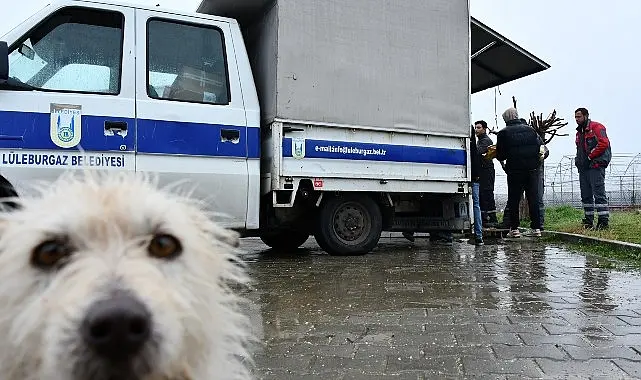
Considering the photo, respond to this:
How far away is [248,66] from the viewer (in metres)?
7.50

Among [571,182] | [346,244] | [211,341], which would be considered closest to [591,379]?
[211,341]

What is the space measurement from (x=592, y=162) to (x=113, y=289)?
12.3 metres

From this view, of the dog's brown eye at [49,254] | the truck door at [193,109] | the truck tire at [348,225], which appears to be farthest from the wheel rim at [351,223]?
the dog's brown eye at [49,254]

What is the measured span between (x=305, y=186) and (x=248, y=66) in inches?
69.7

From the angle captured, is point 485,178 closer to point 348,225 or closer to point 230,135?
point 348,225

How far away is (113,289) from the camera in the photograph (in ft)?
4.78

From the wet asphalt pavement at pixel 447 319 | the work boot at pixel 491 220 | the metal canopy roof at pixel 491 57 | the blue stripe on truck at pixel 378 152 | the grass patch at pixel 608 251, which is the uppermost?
the metal canopy roof at pixel 491 57

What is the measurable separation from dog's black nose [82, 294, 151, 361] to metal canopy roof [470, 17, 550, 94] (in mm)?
9510

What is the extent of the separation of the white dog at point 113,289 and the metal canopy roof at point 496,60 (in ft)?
29.7

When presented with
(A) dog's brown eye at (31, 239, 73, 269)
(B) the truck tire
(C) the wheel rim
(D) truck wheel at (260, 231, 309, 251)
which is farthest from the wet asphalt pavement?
(D) truck wheel at (260, 231, 309, 251)

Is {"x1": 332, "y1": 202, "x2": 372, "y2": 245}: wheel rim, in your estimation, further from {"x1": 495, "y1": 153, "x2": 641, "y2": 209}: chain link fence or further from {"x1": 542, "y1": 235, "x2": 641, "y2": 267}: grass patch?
{"x1": 495, "y1": 153, "x2": 641, "y2": 209}: chain link fence

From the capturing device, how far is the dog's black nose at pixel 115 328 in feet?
4.51

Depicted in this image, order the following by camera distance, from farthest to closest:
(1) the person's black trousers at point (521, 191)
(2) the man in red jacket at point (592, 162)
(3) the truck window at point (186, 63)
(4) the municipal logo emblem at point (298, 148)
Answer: (2) the man in red jacket at point (592, 162) < (1) the person's black trousers at point (521, 191) < (4) the municipal logo emblem at point (298, 148) < (3) the truck window at point (186, 63)

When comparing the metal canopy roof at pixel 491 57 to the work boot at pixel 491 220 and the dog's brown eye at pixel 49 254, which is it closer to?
the work boot at pixel 491 220
